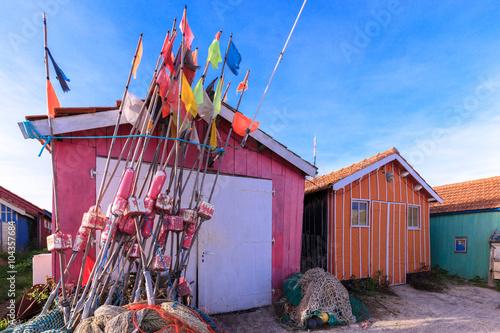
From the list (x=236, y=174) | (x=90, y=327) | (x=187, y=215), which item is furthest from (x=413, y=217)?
(x=90, y=327)

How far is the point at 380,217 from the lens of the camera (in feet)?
28.0

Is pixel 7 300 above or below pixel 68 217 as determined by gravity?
below

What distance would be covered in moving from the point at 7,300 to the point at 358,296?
754 centimetres

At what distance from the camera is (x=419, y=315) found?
5.83 meters

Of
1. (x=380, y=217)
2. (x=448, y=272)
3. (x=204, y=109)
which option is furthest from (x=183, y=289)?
(x=448, y=272)

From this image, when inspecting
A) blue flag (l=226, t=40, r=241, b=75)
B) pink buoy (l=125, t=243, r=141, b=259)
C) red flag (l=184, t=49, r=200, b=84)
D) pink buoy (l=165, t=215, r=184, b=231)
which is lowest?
pink buoy (l=125, t=243, r=141, b=259)

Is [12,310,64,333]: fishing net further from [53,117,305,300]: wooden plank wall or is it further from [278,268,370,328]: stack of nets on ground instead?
[278,268,370,328]: stack of nets on ground

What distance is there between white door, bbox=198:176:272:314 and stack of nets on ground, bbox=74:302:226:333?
7.57ft

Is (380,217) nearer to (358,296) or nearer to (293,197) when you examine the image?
(358,296)

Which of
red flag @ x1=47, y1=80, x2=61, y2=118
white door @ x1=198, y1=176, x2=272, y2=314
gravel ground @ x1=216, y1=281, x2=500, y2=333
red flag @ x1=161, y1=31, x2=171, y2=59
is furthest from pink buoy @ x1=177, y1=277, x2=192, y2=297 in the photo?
red flag @ x1=161, y1=31, x2=171, y2=59

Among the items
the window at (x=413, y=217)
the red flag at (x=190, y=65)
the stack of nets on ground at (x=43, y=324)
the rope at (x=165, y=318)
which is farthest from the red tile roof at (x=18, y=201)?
the window at (x=413, y=217)

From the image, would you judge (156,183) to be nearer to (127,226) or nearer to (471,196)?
(127,226)

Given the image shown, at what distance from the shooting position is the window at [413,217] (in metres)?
9.51

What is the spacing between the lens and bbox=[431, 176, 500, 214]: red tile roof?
10.0m
